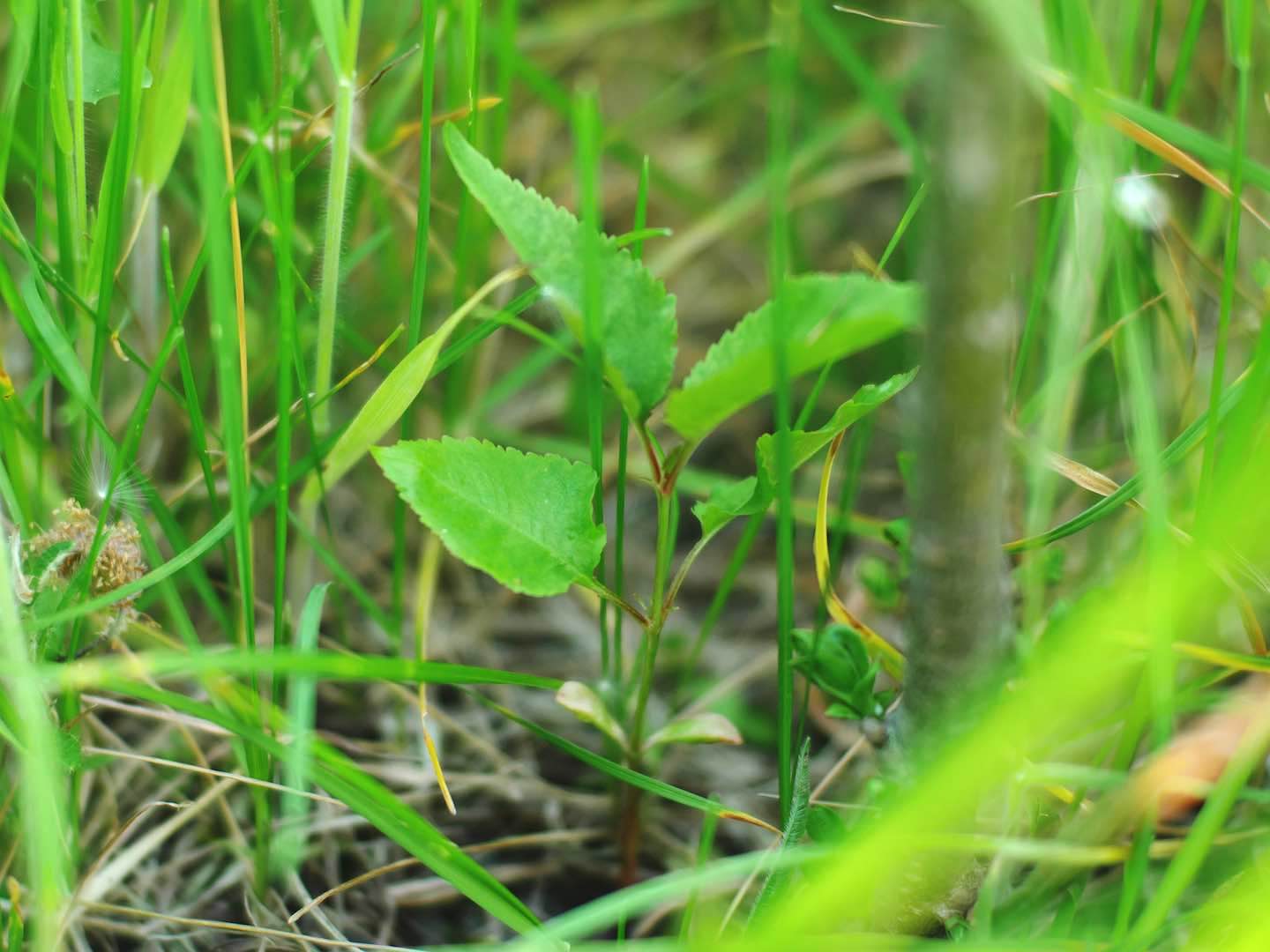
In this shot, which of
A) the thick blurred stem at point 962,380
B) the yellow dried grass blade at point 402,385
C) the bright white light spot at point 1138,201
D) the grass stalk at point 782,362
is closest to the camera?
the thick blurred stem at point 962,380

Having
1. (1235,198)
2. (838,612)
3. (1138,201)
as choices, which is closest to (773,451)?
(838,612)

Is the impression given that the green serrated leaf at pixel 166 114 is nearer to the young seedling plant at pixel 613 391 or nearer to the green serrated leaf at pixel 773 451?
the young seedling plant at pixel 613 391

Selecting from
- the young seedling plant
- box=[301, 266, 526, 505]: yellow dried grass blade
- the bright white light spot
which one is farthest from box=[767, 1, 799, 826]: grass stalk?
the bright white light spot

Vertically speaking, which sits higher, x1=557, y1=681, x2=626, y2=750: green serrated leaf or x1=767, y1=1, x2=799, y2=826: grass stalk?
x1=767, y1=1, x2=799, y2=826: grass stalk

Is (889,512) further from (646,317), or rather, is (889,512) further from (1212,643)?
(646,317)

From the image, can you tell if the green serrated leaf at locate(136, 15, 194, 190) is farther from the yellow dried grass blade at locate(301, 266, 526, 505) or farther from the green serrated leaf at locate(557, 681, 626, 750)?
the green serrated leaf at locate(557, 681, 626, 750)

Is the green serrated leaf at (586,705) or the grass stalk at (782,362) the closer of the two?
the grass stalk at (782,362)

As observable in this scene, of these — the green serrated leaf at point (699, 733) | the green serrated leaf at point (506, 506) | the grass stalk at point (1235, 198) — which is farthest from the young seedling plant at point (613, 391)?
the grass stalk at point (1235, 198)
